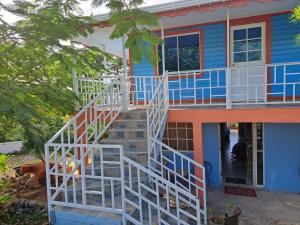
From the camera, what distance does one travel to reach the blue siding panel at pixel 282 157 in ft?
25.7

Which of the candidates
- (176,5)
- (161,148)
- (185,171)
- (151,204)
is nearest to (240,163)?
(185,171)

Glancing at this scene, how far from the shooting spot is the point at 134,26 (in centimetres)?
307

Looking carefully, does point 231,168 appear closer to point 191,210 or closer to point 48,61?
point 191,210

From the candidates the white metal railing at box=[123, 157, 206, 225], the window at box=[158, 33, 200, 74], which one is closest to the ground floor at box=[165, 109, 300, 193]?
the white metal railing at box=[123, 157, 206, 225]

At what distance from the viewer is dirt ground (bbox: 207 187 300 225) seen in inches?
241

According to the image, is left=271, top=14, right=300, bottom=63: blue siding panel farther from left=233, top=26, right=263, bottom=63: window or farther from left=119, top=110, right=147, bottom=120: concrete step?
left=119, top=110, right=147, bottom=120: concrete step

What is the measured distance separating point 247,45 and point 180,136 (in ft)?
11.3

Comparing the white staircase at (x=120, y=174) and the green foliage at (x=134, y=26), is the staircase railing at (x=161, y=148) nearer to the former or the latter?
the white staircase at (x=120, y=174)

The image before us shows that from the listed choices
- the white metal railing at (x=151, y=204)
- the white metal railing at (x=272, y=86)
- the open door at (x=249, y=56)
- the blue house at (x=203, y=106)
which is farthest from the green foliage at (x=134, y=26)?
the open door at (x=249, y=56)

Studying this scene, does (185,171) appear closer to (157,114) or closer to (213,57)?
(157,114)

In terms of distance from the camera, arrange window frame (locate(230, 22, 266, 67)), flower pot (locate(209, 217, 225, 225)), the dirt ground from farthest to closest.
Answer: window frame (locate(230, 22, 266, 67)) → the dirt ground → flower pot (locate(209, 217, 225, 225))

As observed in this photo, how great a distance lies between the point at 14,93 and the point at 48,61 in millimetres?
1572

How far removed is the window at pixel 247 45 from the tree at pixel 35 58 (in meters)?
4.47

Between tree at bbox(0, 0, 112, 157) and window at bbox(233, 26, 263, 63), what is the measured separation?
14.7 feet
